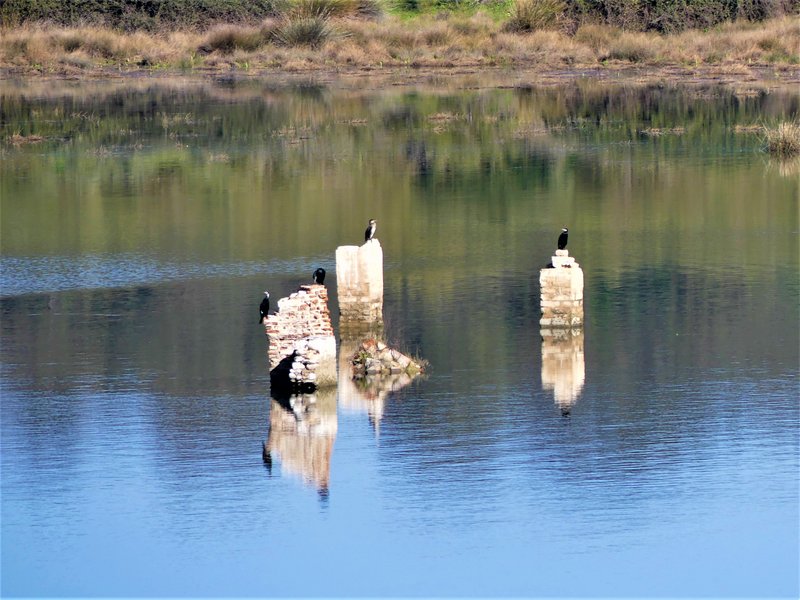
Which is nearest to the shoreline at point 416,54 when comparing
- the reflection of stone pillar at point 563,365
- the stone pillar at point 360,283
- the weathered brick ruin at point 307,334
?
the reflection of stone pillar at point 563,365

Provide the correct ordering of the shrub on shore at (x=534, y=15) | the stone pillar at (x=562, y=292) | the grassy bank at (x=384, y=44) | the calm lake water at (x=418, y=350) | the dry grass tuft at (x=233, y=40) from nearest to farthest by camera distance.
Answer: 1. the calm lake water at (x=418, y=350)
2. the stone pillar at (x=562, y=292)
3. the grassy bank at (x=384, y=44)
4. the dry grass tuft at (x=233, y=40)
5. the shrub on shore at (x=534, y=15)

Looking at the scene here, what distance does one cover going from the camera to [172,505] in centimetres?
2186

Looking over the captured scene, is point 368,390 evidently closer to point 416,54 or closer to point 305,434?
point 305,434

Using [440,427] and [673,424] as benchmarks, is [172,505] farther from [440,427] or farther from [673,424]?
[673,424]

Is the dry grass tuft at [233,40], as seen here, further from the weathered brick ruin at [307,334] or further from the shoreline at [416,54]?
the weathered brick ruin at [307,334]

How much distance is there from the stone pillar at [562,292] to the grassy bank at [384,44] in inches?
1998

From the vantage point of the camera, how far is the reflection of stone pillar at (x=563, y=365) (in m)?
26.8

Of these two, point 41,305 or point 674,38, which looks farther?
point 674,38

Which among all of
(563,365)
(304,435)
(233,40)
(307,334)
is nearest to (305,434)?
(304,435)

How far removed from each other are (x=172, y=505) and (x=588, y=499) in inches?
206

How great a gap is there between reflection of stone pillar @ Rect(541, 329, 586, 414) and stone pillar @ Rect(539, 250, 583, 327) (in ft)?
0.63

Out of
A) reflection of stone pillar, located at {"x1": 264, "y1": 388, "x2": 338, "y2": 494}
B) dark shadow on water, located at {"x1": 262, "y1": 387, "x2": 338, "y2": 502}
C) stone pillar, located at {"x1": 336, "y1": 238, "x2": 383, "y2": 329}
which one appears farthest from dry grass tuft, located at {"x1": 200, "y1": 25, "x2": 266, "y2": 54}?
reflection of stone pillar, located at {"x1": 264, "y1": 388, "x2": 338, "y2": 494}

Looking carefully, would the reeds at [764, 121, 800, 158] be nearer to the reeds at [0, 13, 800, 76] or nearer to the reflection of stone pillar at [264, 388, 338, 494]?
the reeds at [0, 13, 800, 76]

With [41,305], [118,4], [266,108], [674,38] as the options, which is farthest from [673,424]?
[118,4]
